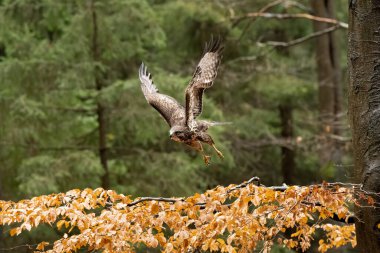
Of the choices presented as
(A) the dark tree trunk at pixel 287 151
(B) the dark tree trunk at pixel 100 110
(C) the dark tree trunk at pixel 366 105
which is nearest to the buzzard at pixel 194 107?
(C) the dark tree trunk at pixel 366 105

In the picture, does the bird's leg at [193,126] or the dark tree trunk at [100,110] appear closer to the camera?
the bird's leg at [193,126]

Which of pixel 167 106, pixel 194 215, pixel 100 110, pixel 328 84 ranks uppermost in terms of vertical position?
pixel 328 84

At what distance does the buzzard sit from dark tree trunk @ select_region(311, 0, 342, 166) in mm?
7655

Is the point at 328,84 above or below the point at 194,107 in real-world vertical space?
above

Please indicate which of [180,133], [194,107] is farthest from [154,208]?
[194,107]

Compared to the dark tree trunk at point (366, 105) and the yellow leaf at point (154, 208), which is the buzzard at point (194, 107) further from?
the dark tree trunk at point (366, 105)

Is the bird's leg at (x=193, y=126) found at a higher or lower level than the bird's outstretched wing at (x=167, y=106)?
lower

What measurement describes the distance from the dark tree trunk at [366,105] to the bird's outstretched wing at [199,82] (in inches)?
42.6

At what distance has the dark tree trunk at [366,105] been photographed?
4512mm

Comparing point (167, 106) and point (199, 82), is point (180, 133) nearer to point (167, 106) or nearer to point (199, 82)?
point (199, 82)

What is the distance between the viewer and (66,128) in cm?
1137

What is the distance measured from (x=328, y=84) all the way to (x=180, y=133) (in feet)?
27.8

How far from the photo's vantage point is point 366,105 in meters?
4.59

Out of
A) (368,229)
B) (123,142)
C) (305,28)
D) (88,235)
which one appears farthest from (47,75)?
(305,28)
